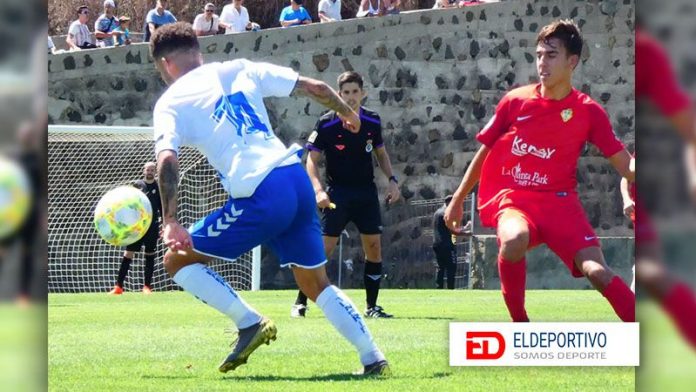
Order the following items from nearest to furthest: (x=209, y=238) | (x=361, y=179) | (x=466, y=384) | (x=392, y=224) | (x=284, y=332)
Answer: (x=466, y=384), (x=209, y=238), (x=284, y=332), (x=361, y=179), (x=392, y=224)

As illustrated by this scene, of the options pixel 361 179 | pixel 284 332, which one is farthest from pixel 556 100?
pixel 361 179

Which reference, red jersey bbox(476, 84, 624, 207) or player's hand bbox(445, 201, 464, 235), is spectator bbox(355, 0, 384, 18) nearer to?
red jersey bbox(476, 84, 624, 207)

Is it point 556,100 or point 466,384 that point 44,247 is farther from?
point 556,100

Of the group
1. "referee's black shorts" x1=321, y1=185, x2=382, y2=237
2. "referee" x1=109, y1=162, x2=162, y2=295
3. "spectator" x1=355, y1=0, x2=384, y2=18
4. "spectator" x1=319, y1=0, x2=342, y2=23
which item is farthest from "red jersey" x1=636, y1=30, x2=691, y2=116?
"spectator" x1=355, y1=0, x2=384, y2=18

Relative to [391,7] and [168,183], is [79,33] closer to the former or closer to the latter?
[391,7]

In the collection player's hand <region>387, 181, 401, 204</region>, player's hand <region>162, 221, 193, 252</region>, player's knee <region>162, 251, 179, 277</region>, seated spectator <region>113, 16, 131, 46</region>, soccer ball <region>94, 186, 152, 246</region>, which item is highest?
seated spectator <region>113, 16, 131, 46</region>

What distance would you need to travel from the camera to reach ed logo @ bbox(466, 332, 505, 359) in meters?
4.14

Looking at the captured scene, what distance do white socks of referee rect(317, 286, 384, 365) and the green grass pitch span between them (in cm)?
14

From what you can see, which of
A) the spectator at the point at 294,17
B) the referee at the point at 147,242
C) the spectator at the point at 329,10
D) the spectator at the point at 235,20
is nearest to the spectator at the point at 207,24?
the spectator at the point at 235,20

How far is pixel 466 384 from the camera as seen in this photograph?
4844 mm

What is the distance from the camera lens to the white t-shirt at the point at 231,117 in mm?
5246

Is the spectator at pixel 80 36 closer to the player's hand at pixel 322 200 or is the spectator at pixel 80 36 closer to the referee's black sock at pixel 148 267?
the referee's black sock at pixel 148 267

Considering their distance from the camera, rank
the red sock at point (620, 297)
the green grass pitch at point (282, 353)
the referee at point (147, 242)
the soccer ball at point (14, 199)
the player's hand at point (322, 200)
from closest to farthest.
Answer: the soccer ball at point (14, 199) → the green grass pitch at point (282, 353) → the red sock at point (620, 297) → the player's hand at point (322, 200) → the referee at point (147, 242)

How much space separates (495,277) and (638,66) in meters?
18.5
